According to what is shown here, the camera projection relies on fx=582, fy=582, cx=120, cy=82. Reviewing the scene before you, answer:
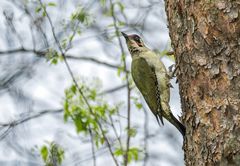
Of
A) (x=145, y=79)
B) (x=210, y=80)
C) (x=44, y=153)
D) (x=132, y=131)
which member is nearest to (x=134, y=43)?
(x=145, y=79)

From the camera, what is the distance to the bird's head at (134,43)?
537cm

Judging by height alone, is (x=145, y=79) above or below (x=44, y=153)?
above

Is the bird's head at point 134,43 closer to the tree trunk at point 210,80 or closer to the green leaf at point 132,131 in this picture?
Answer: the green leaf at point 132,131

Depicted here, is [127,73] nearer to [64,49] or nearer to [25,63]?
[64,49]

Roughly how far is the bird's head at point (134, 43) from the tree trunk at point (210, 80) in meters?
1.97

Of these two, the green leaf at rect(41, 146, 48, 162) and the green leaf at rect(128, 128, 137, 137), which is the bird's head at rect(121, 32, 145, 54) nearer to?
the green leaf at rect(128, 128, 137, 137)

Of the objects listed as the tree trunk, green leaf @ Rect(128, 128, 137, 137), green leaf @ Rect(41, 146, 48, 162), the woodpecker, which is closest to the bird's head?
the woodpecker

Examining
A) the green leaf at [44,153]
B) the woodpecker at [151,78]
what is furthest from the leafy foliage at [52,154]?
the woodpecker at [151,78]

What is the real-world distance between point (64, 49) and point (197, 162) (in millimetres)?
2715

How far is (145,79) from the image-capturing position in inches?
201

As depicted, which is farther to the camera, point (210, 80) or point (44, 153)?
point (44, 153)

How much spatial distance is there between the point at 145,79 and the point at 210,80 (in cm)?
196

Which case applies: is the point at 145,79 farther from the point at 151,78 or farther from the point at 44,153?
the point at 44,153

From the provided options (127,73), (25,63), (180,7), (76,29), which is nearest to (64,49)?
(76,29)
